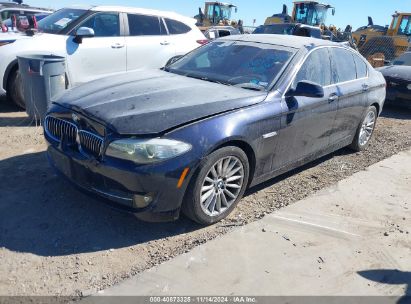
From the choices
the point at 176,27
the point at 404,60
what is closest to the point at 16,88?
the point at 176,27

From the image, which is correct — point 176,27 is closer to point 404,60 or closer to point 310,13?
point 404,60

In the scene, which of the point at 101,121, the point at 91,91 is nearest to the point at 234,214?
the point at 101,121

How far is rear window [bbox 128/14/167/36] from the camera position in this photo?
739cm

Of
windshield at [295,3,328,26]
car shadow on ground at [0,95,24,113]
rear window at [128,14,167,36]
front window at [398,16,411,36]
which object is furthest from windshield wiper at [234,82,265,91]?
windshield at [295,3,328,26]

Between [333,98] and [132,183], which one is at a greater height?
[333,98]

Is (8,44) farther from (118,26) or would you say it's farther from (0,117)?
(118,26)

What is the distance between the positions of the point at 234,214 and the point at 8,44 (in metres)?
4.83

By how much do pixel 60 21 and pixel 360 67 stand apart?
16.5 feet

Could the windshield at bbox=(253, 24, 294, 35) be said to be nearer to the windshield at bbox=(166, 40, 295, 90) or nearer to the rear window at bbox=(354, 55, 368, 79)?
the rear window at bbox=(354, 55, 368, 79)

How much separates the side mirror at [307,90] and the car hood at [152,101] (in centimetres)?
37

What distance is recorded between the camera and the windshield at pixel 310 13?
75.5 feet

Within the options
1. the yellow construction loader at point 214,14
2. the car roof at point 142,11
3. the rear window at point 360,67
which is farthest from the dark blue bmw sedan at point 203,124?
the yellow construction loader at point 214,14

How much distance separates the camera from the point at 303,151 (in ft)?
14.5

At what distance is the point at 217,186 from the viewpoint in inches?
138
